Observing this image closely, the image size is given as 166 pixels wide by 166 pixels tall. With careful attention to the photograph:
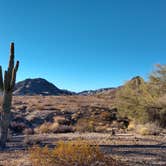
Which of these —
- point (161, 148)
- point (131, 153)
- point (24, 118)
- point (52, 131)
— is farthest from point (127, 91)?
point (24, 118)

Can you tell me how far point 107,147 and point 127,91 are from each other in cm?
1107

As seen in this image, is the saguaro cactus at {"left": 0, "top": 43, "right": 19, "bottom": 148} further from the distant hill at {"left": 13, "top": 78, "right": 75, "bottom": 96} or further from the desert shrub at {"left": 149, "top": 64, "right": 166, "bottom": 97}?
the distant hill at {"left": 13, "top": 78, "right": 75, "bottom": 96}

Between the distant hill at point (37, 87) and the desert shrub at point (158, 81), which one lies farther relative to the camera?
the distant hill at point (37, 87)

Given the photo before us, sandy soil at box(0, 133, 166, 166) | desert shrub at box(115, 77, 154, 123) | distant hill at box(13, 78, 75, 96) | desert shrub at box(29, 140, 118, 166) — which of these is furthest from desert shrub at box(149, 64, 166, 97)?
distant hill at box(13, 78, 75, 96)

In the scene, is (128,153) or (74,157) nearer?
(74,157)

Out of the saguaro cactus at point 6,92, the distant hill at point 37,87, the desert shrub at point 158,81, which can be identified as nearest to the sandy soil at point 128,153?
the saguaro cactus at point 6,92

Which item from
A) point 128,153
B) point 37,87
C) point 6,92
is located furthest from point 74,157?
point 37,87

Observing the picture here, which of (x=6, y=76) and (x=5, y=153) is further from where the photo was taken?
(x=6, y=76)

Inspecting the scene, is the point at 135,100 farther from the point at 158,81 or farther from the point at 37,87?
the point at 37,87

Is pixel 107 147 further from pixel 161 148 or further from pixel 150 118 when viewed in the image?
pixel 150 118

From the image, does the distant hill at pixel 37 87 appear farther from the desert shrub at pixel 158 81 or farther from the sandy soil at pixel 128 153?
the sandy soil at pixel 128 153

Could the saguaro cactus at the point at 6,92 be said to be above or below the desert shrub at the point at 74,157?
above

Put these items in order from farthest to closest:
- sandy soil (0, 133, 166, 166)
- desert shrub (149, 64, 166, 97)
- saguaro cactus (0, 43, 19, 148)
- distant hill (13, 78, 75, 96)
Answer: distant hill (13, 78, 75, 96) < desert shrub (149, 64, 166, 97) < saguaro cactus (0, 43, 19, 148) < sandy soil (0, 133, 166, 166)

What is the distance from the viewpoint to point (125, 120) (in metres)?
30.8
